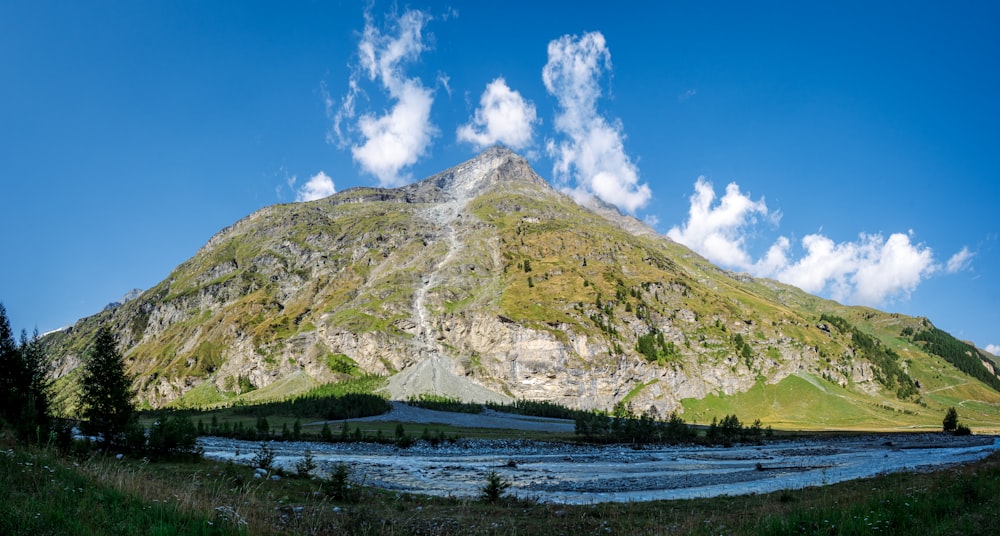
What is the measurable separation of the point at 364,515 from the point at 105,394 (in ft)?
115

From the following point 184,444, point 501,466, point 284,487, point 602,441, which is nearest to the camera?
point 284,487

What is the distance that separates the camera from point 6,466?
1130 centimetres

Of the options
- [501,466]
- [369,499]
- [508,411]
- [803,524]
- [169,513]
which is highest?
[169,513]

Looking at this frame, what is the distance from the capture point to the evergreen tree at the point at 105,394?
34.1 metres

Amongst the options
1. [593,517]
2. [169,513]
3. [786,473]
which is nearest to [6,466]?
[169,513]

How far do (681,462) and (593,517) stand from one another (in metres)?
46.6

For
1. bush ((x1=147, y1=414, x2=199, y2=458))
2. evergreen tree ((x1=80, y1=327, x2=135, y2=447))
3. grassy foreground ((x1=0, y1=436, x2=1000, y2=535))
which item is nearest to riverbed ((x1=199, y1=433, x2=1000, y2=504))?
bush ((x1=147, y1=414, x2=199, y2=458))

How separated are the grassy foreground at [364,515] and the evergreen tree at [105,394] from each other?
69.8 feet

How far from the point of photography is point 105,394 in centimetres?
3753

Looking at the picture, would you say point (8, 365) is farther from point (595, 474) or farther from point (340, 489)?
point (595, 474)

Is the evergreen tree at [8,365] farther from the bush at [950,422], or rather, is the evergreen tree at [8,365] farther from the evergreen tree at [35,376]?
the bush at [950,422]

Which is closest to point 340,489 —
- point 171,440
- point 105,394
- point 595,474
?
point 171,440

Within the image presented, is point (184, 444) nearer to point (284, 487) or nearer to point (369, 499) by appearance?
point (284, 487)

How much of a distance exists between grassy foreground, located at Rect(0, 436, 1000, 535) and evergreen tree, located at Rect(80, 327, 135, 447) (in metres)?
21.3
